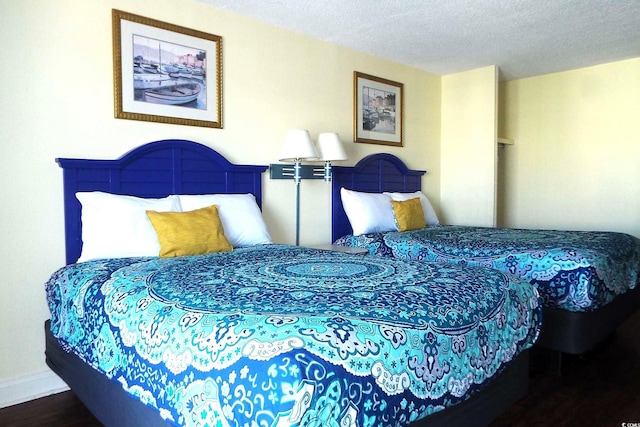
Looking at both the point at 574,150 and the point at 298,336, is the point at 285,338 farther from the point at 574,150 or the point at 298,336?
the point at 574,150

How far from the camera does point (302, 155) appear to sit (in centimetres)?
328

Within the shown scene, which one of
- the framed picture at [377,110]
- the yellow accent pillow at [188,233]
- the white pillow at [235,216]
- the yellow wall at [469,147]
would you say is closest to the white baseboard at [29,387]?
the yellow accent pillow at [188,233]

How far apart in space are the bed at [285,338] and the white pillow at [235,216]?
0.44 meters

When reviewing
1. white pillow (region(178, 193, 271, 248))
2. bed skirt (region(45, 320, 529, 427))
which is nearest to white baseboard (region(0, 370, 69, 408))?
bed skirt (region(45, 320, 529, 427))


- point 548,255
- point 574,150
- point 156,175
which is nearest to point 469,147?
point 574,150

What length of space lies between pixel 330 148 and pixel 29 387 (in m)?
2.43

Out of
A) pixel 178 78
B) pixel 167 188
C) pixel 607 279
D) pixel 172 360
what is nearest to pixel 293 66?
pixel 178 78

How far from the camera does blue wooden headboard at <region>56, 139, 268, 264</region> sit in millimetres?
2502

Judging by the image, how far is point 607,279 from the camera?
8.47ft

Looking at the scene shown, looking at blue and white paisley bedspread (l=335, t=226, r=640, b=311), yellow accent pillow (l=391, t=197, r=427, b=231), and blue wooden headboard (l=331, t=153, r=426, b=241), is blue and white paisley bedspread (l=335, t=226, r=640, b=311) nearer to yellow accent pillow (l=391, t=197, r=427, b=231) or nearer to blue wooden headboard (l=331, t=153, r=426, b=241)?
yellow accent pillow (l=391, t=197, r=427, b=231)

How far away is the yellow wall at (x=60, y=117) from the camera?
235 cm

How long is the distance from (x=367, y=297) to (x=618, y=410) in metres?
1.62

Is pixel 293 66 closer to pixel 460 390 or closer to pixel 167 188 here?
pixel 167 188

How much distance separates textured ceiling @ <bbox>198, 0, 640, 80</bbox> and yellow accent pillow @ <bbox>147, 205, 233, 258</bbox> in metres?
1.51
